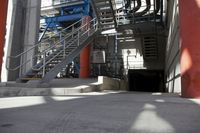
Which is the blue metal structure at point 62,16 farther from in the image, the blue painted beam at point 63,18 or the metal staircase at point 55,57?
the metal staircase at point 55,57

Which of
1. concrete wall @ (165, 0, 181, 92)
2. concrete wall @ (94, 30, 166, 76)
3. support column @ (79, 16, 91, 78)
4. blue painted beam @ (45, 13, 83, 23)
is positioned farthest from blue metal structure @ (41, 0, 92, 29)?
concrete wall @ (165, 0, 181, 92)

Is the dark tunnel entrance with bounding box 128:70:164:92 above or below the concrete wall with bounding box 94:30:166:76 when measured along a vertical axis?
below

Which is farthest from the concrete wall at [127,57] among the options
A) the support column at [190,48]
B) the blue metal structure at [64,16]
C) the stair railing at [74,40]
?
the support column at [190,48]

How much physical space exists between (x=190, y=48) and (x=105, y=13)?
6832mm

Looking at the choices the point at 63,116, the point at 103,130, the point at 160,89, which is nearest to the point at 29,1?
the point at 63,116

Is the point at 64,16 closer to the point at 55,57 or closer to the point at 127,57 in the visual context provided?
the point at 127,57

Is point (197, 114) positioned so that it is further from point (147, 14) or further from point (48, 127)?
point (147, 14)

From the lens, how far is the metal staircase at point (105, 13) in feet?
35.5

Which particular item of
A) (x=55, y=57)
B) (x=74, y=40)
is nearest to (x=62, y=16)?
(x=74, y=40)

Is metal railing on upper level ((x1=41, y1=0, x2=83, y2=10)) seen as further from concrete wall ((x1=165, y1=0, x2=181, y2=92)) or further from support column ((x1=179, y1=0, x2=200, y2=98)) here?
support column ((x1=179, y1=0, x2=200, y2=98))

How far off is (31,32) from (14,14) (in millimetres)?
1254

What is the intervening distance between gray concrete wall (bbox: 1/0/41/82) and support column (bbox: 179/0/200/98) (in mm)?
8514

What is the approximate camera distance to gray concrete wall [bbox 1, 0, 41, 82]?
11.6 m

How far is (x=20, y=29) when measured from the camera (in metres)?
12.2
